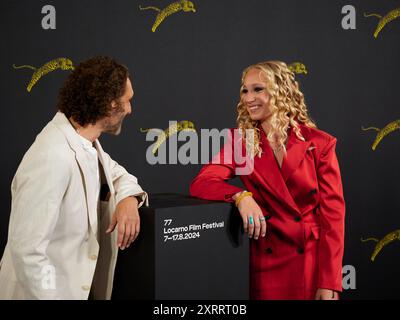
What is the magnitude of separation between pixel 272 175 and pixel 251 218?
11.0 inches

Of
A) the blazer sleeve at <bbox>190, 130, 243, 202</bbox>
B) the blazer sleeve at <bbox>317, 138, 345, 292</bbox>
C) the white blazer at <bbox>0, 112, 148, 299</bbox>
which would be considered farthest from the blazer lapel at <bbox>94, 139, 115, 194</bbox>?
the blazer sleeve at <bbox>317, 138, 345, 292</bbox>

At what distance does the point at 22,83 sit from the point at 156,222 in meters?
1.96

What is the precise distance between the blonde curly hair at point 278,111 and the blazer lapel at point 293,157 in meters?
0.03

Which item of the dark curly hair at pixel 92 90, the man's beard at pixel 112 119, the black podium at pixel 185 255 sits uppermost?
the dark curly hair at pixel 92 90

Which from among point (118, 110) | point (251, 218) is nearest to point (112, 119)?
point (118, 110)

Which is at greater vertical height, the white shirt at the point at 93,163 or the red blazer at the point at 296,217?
the white shirt at the point at 93,163

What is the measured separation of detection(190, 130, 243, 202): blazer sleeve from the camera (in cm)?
199

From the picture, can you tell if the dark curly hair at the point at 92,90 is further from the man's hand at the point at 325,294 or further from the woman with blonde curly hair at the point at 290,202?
the man's hand at the point at 325,294

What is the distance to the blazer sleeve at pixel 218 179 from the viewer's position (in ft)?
6.52

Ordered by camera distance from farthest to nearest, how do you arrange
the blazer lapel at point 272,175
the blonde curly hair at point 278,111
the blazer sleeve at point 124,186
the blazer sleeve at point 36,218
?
the blonde curly hair at point 278,111
the blazer lapel at point 272,175
the blazer sleeve at point 124,186
the blazer sleeve at point 36,218

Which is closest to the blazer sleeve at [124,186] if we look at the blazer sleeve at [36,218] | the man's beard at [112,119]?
the man's beard at [112,119]

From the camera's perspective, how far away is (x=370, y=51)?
12.4ft

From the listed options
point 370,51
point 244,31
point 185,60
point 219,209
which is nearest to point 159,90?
point 185,60

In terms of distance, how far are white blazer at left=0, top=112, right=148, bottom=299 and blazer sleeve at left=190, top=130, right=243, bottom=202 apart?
11.8 inches
